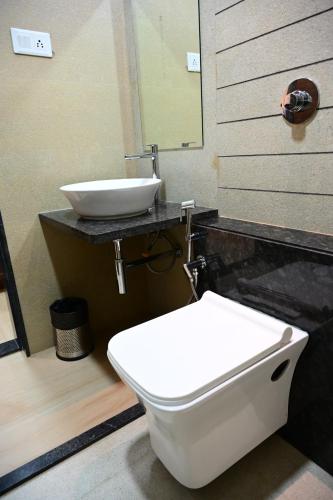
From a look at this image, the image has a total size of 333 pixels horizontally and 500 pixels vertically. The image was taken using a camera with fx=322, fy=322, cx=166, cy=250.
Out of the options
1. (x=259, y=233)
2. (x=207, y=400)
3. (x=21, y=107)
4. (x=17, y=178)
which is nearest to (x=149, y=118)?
(x=21, y=107)

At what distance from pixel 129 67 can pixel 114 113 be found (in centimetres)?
27

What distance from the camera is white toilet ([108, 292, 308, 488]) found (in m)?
0.91

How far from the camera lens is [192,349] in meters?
1.04

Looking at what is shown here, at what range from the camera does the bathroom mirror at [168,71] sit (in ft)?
4.84

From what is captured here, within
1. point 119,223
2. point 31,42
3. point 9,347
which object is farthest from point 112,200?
point 9,347

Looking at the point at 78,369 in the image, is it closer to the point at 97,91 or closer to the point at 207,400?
the point at 207,400

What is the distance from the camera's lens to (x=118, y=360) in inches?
40.1

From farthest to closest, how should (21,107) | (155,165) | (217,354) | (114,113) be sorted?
1. (114,113)
2. (155,165)
3. (21,107)
4. (217,354)

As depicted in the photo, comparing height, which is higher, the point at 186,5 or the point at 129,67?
the point at 186,5

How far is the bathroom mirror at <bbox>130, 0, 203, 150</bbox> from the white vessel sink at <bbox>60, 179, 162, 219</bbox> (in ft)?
1.25

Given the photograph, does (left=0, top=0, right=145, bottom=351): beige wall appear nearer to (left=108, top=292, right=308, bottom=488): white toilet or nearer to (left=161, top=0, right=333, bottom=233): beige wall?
(left=161, top=0, right=333, bottom=233): beige wall

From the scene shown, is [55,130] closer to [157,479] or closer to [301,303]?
[301,303]

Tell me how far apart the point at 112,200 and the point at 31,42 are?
90 centimetres

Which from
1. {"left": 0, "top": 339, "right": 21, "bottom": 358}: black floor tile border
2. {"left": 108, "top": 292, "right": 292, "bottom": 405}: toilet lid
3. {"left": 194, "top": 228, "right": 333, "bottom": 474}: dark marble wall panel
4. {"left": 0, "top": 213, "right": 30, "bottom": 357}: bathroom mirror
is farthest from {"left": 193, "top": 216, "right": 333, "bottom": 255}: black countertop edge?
{"left": 0, "top": 339, "right": 21, "bottom": 358}: black floor tile border
